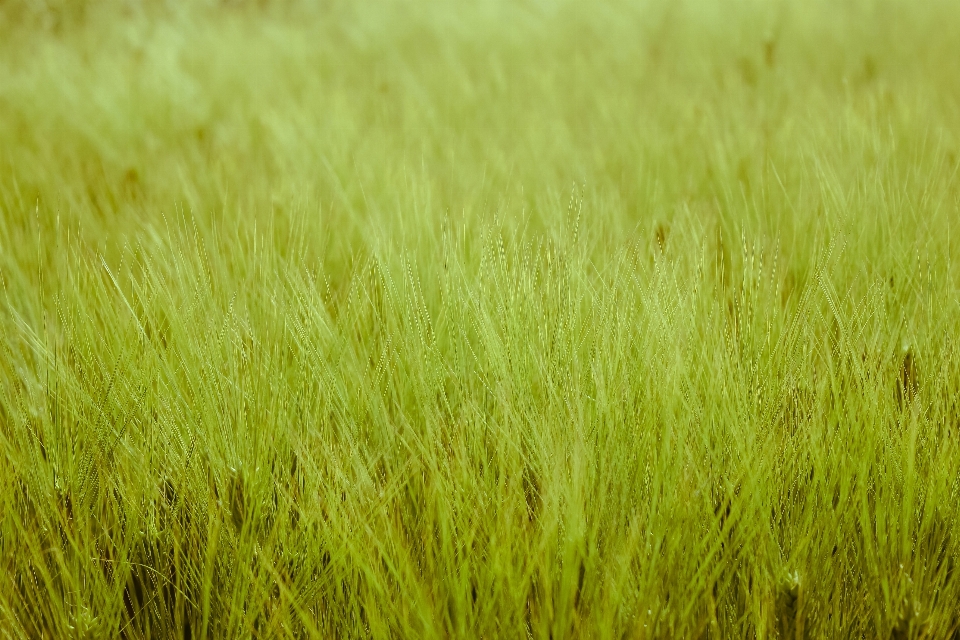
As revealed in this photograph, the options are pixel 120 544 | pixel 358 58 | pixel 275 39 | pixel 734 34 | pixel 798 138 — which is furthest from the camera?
pixel 275 39

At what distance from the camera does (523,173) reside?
91.8 inches

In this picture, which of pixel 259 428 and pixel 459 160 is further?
pixel 459 160

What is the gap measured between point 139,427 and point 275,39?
15.1 feet

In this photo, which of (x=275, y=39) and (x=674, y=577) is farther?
(x=275, y=39)

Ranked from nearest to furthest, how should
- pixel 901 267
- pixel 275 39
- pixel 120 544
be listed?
pixel 120 544, pixel 901 267, pixel 275 39

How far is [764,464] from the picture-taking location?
36.7 inches

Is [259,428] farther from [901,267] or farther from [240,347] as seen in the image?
[901,267]

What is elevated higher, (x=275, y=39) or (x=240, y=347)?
(x=275, y=39)

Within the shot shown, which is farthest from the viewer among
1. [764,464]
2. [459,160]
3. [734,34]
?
[734,34]

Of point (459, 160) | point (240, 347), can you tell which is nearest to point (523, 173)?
point (459, 160)

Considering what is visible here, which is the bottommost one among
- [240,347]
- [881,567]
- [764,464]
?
[881,567]

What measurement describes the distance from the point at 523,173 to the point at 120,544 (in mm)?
1651

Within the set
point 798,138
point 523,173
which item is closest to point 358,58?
point 523,173

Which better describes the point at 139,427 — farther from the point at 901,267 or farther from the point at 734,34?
the point at 734,34
